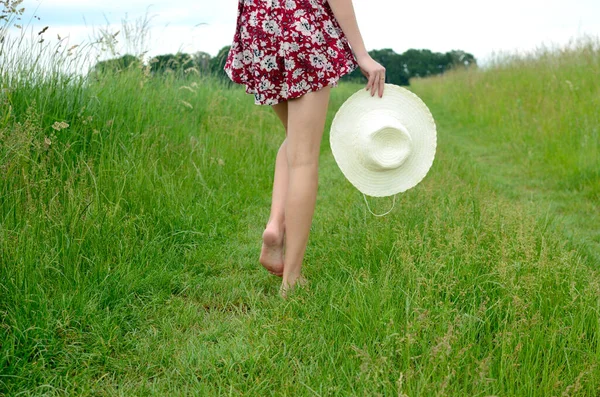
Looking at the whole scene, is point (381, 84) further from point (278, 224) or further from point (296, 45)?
point (278, 224)

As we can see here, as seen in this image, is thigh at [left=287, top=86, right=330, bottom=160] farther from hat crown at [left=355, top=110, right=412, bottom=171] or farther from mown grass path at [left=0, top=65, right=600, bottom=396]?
mown grass path at [left=0, top=65, right=600, bottom=396]

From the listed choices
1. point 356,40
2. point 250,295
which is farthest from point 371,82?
point 250,295

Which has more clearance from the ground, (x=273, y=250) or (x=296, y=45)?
(x=296, y=45)

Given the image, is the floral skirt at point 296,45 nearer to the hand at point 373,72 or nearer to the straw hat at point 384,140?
the hand at point 373,72

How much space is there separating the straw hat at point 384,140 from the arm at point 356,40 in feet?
0.47

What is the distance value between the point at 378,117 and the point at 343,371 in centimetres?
126

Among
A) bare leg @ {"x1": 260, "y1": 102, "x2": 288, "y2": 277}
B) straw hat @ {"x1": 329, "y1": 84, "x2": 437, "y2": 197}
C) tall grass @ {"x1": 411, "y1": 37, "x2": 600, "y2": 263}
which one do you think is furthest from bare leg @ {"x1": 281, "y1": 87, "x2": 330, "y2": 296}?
tall grass @ {"x1": 411, "y1": 37, "x2": 600, "y2": 263}

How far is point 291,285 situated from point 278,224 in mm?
299

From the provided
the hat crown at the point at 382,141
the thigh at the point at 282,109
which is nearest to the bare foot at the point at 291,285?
the hat crown at the point at 382,141

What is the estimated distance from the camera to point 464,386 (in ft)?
5.54

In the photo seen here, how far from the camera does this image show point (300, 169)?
8.11 ft

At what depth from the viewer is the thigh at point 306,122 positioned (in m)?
2.39

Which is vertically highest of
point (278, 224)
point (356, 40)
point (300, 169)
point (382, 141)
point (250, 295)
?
point (356, 40)

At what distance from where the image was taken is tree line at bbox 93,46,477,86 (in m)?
5.17
